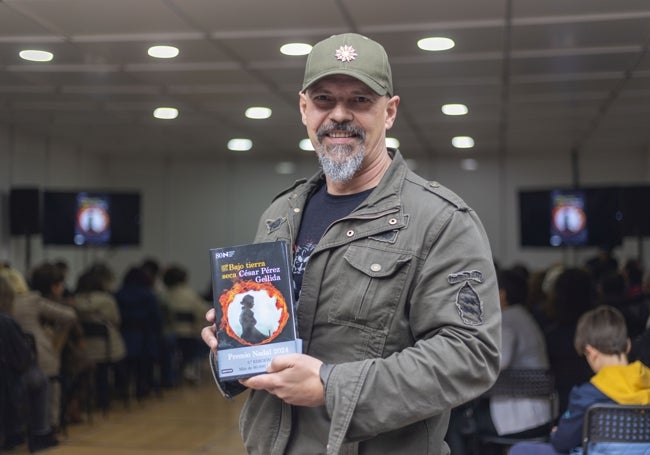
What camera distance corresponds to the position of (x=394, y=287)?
5.19 ft

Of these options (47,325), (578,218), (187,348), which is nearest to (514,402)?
(47,325)

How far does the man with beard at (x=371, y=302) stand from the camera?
1483 mm

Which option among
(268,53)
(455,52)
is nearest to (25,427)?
(268,53)

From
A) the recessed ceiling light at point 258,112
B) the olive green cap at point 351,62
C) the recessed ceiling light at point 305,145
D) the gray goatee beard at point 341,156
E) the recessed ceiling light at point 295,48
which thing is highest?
the recessed ceiling light at point 305,145

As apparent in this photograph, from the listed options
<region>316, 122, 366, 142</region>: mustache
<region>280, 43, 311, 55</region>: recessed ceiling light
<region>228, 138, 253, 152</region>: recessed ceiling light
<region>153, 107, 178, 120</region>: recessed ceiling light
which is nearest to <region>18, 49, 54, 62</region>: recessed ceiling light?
<region>280, 43, 311, 55</region>: recessed ceiling light

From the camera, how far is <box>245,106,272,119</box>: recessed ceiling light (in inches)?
334

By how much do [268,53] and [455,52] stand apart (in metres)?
1.24

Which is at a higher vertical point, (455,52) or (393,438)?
(455,52)

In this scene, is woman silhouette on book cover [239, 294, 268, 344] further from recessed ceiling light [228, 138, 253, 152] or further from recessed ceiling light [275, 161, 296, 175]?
recessed ceiling light [275, 161, 296, 175]

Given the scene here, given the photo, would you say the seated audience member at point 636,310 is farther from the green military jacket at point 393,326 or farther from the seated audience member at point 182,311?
the seated audience member at point 182,311

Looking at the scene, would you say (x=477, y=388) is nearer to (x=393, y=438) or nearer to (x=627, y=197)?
(x=393, y=438)

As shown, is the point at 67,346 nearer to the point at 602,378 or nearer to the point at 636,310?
the point at 636,310

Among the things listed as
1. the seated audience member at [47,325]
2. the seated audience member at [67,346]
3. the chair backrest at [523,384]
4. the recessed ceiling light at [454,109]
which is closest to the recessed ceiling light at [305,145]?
the recessed ceiling light at [454,109]

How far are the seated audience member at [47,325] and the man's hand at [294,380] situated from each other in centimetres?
545
